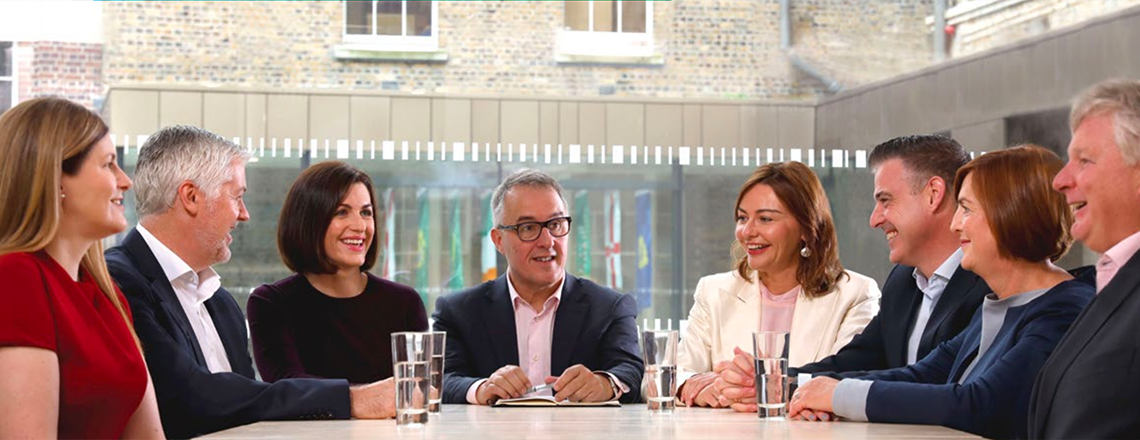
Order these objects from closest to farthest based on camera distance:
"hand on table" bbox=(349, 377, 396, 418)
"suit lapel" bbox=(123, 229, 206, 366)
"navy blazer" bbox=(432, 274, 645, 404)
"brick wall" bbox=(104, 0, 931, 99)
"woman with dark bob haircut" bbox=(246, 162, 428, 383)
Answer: "hand on table" bbox=(349, 377, 396, 418) → "suit lapel" bbox=(123, 229, 206, 366) → "woman with dark bob haircut" bbox=(246, 162, 428, 383) → "navy blazer" bbox=(432, 274, 645, 404) → "brick wall" bbox=(104, 0, 931, 99)

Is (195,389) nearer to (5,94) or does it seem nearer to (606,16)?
(5,94)

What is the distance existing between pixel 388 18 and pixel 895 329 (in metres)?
5.53

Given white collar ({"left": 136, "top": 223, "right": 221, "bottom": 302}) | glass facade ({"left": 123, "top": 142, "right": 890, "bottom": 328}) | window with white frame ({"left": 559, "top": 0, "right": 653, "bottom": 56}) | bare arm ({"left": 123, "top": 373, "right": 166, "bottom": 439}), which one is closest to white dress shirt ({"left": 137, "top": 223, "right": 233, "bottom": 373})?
white collar ({"left": 136, "top": 223, "right": 221, "bottom": 302})

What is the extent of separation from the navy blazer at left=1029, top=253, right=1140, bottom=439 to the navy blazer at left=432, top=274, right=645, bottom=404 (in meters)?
1.36

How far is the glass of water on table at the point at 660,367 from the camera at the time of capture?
89.3 inches

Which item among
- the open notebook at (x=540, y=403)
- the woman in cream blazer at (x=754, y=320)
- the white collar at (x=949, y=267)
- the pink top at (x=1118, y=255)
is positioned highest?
the pink top at (x=1118, y=255)

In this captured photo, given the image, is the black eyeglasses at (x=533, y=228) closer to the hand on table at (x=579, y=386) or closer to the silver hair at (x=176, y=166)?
the hand on table at (x=579, y=386)

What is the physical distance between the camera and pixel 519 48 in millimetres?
7965

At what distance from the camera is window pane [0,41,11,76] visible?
283 inches

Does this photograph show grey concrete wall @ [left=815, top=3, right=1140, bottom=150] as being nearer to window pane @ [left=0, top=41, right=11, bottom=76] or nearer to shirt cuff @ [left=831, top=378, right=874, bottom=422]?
shirt cuff @ [left=831, top=378, right=874, bottom=422]

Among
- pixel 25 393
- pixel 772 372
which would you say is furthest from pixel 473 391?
pixel 25 393

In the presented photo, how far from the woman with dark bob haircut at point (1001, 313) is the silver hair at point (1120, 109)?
0.54ft

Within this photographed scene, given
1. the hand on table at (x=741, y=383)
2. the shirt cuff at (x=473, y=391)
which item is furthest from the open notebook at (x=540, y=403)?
the hand on table at (x=741, y=383)

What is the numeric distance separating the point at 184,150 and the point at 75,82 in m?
5.07
